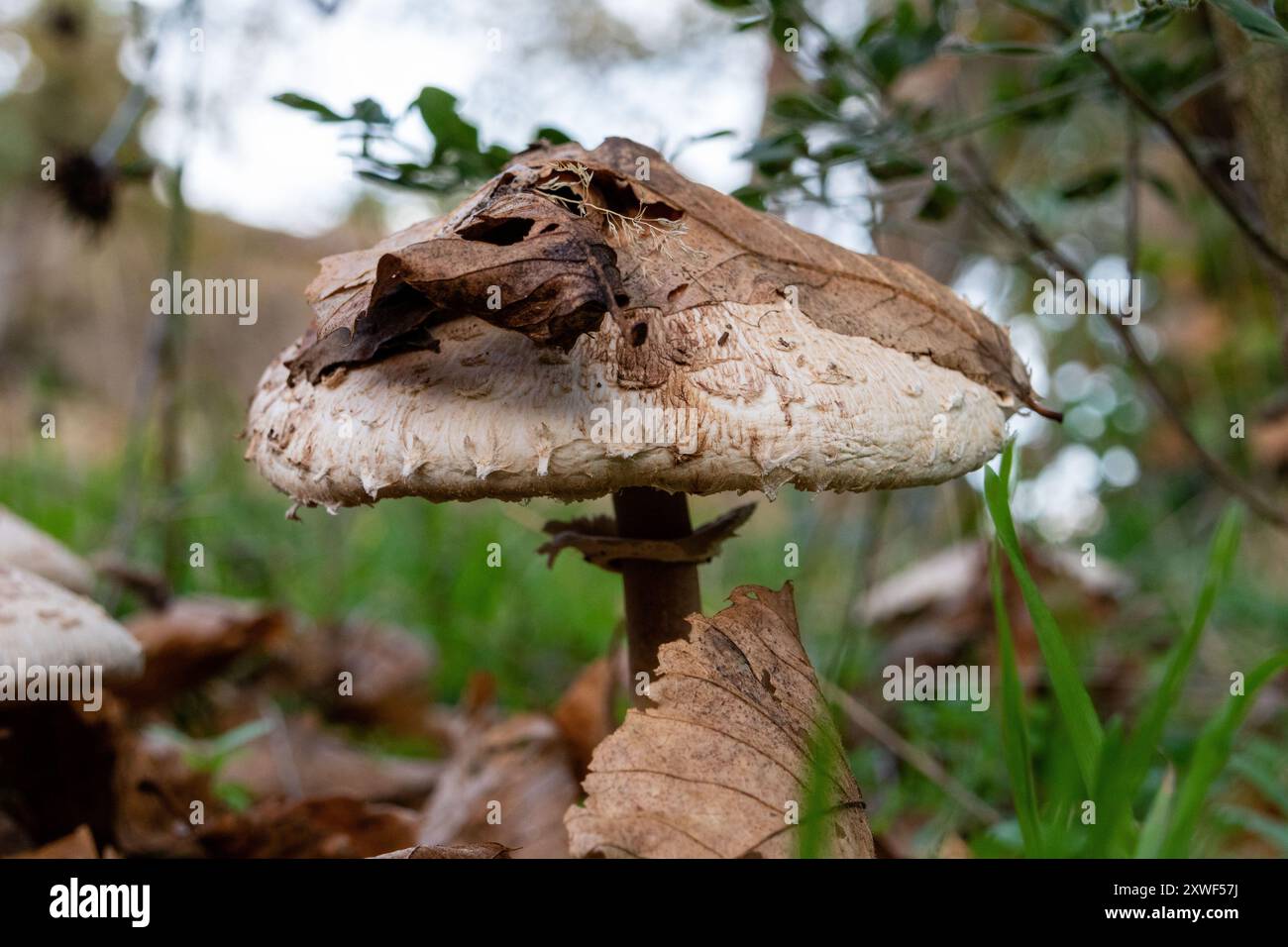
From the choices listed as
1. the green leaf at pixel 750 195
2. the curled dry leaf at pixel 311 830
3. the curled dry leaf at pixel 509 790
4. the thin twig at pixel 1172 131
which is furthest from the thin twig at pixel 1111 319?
the curled dry leaf at pixel 311 830

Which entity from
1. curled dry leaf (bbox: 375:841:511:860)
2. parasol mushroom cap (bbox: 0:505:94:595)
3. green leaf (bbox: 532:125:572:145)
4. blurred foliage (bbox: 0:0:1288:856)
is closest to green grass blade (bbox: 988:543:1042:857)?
blurred foliage (bbox: 0:0:1288:856)

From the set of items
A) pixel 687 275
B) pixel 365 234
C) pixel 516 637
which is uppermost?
pixel 365 234

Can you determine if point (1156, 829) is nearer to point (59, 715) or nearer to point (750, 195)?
point (750, 195)
